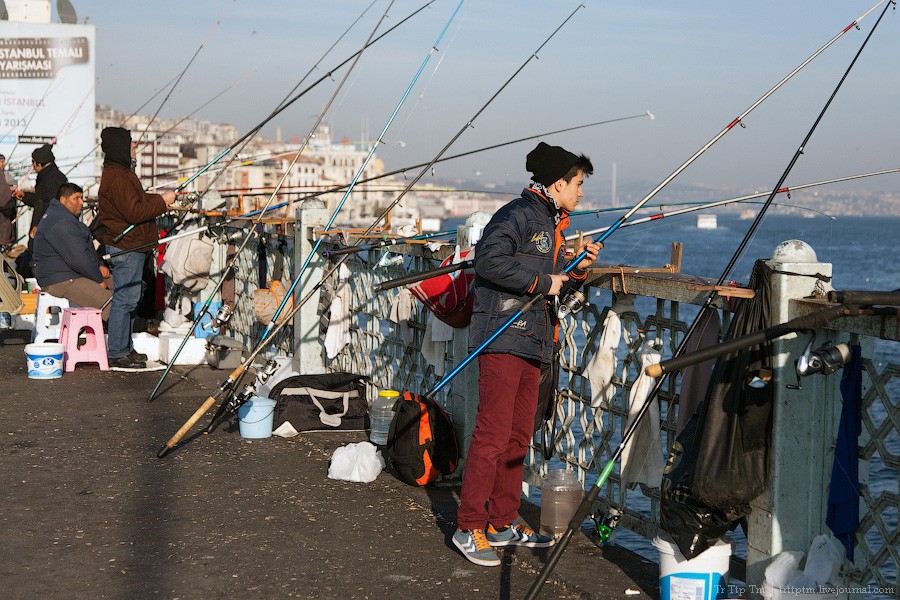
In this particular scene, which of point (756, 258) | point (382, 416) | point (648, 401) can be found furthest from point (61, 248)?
point (756, 258)

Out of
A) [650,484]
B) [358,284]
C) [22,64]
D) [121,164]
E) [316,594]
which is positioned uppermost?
[22,64]

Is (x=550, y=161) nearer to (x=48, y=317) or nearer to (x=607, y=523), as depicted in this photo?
(x=607, y=523)

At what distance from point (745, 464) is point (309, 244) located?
4392 mm

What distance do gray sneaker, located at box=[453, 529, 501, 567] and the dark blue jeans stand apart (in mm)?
4657

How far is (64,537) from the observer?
4434 millimetres

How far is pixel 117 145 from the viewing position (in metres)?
7.96

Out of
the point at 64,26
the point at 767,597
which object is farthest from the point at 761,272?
the point at 64,26

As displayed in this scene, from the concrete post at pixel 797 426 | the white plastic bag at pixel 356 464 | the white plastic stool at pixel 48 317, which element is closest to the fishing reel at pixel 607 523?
the concrete post at pixel 797 426

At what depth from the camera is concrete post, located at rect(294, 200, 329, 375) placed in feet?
24.4

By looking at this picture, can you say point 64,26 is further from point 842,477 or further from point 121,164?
point 842,477

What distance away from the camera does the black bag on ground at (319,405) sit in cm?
635

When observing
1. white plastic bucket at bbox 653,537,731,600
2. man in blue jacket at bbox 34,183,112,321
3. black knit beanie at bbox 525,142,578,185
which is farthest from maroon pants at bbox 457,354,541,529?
man in blue jacket at bbox 34,183,112,321

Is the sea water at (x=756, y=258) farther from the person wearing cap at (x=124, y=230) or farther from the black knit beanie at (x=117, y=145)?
the black knit beanie at (x=117, y=145)

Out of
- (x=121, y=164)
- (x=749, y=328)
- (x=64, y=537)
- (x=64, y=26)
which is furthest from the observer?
(x=64, y=26)
